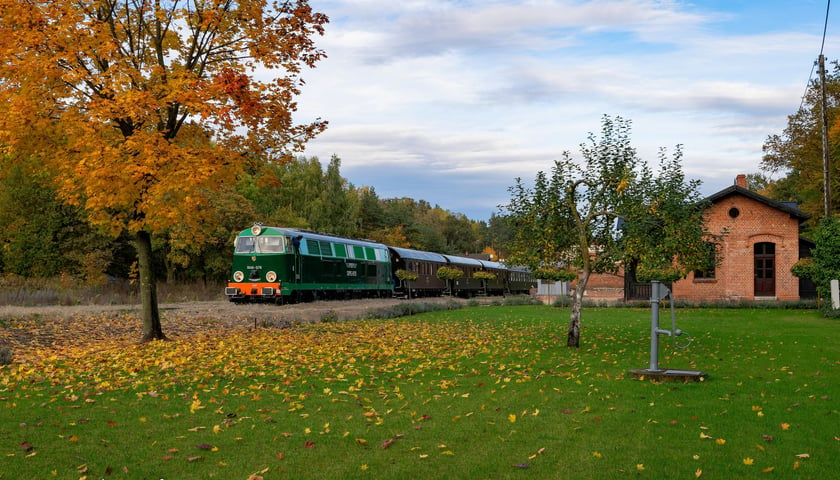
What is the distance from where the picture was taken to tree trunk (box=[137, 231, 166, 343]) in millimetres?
17219

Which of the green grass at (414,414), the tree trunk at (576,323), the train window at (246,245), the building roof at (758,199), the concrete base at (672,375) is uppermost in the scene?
the building roof at (758,199)

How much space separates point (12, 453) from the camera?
22.3 ft

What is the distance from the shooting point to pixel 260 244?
107 feet

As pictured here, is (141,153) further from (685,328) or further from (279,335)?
(685,328)

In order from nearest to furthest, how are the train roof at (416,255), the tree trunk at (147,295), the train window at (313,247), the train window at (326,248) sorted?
the tree trunk at (147,295) < the train window at (313,247) < the train window at (326,248) < the train roof at (416,255)

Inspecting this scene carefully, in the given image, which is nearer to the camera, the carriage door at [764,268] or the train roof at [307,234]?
the train roof at [307,234]

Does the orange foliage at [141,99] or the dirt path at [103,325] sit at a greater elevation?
the orange foliage at [141,99]

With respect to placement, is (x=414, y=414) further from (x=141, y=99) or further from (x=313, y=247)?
(x=313, y=247)

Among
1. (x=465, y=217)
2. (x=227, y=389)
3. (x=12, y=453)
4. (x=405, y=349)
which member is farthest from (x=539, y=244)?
(x=465, y=217)

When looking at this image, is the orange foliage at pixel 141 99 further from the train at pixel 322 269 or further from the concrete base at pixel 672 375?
the train at pixel 322 269

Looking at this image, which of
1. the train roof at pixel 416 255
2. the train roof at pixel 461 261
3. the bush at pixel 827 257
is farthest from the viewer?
the train roof at pixel 461 261

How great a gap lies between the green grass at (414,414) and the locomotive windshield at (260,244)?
16.2m

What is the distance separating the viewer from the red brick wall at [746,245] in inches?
1554

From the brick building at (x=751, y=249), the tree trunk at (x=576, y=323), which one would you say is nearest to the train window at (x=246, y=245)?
the tree trunk at (x=576, y=323)
